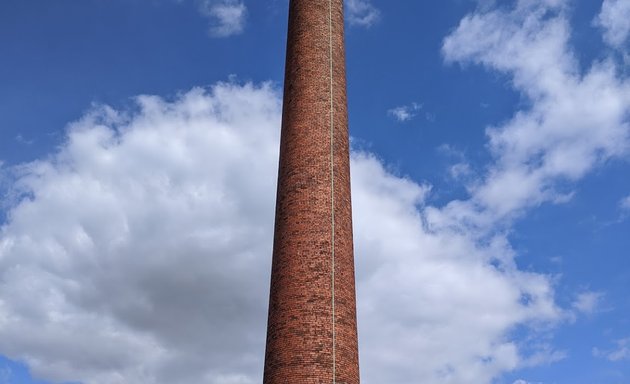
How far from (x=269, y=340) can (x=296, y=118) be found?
5.06 meters

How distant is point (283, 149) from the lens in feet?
52.5

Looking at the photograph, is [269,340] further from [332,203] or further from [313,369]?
[332,203]

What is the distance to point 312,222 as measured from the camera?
14562 millimetres

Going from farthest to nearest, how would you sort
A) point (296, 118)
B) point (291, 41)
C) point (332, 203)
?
point (291, 41) → point (296, 118) → point (332, 203)

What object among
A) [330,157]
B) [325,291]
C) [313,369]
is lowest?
[313,369]

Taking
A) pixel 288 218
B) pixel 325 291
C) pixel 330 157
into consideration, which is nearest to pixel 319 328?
pixel 325 291

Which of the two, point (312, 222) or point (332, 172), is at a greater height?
point (332, 172)

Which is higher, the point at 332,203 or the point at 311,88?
the point at 311,88

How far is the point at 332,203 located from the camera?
1493cm

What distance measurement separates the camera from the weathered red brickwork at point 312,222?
13.5 m

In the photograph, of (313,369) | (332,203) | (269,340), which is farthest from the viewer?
(332,203)

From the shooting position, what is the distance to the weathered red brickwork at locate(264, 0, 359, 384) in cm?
1345

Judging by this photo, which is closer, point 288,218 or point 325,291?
point 325,291

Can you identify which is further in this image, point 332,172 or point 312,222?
point 332,172
